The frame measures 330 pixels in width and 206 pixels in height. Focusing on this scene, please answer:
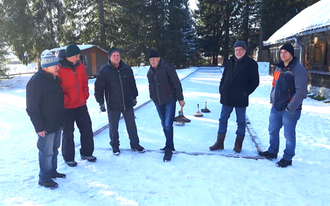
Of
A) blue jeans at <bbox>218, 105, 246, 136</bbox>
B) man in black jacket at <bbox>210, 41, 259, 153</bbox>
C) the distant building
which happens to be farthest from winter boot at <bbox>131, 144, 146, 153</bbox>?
the distant building

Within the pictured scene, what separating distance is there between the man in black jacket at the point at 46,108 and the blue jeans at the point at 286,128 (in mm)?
3345

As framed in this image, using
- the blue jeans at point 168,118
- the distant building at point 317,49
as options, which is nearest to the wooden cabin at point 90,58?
the distant building at point 317,49

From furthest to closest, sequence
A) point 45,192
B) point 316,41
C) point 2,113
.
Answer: point 316,41, point 2,113, point 45,192

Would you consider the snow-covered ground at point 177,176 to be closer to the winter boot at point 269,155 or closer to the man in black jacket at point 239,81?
the winter boot at point 269,155

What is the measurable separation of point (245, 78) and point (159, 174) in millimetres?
2194

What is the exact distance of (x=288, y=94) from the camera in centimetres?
379

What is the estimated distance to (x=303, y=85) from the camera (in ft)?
11.8

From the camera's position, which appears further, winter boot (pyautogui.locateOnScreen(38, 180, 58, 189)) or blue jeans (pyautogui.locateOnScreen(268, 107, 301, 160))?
blue jeans (pyautogui.locateOnScreen(268, 107, 301, 160))

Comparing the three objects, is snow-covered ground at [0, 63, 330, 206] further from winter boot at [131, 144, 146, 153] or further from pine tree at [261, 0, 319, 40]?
pine tree at [261, 0, 319, 40]

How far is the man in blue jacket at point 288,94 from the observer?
363 centimetres

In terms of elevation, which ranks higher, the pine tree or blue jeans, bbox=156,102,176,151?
the pine tree

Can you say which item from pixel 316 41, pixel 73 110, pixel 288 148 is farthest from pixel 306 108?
pixel 73 110

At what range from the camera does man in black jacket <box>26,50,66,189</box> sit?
3.21 m

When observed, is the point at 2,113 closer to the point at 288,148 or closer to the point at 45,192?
the point at 45,192
